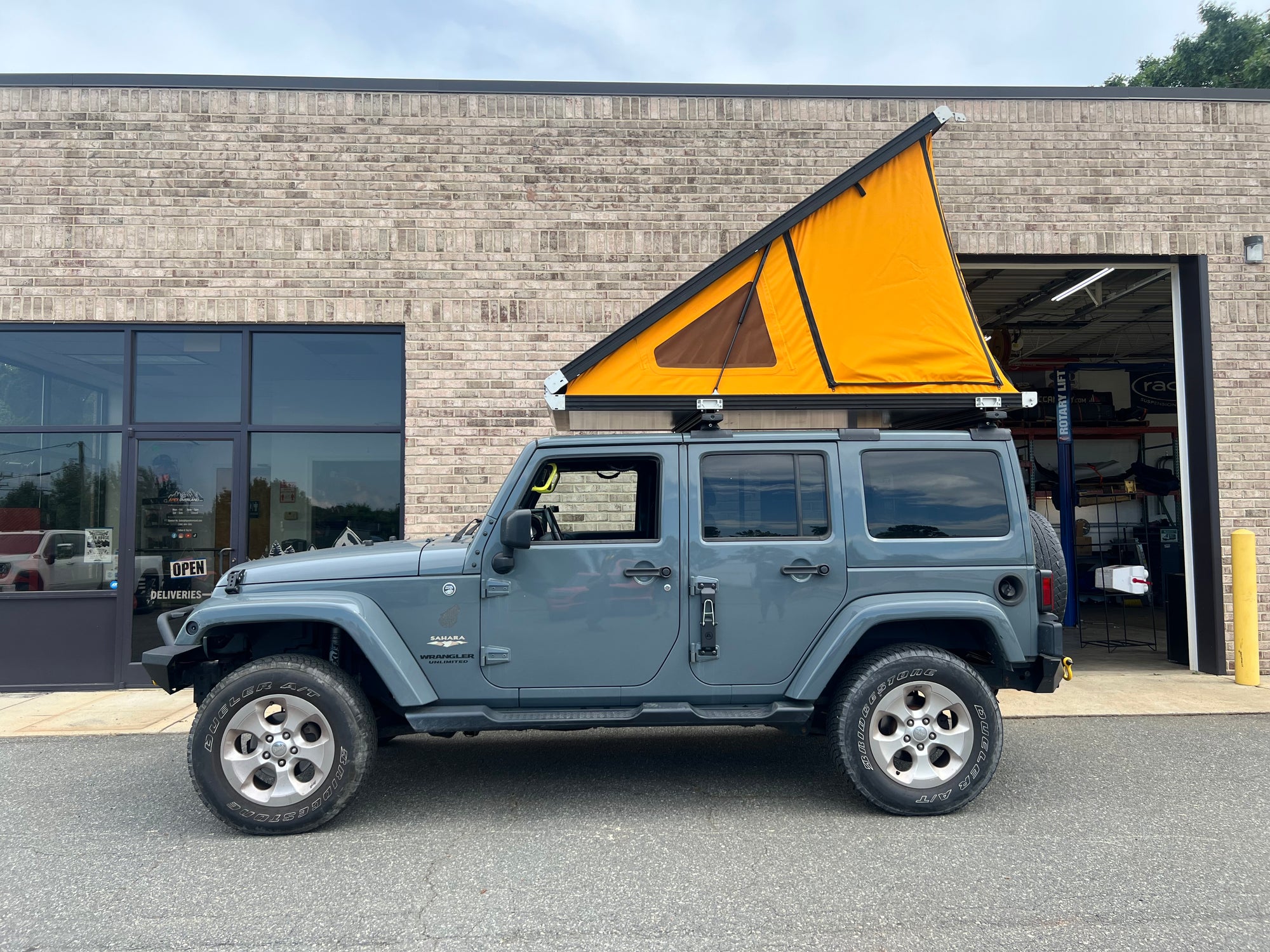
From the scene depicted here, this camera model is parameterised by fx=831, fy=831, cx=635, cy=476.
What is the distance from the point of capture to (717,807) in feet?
14.7

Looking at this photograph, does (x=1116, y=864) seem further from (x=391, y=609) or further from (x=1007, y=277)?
(x=1007, y=277)

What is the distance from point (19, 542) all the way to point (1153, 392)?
57.6 ft

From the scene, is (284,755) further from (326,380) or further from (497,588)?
(326,380)

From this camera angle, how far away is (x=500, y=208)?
824 centimetres

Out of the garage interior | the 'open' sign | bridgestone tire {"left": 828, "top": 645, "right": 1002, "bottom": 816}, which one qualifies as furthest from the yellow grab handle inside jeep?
the garage interior

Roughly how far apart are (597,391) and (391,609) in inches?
63.8

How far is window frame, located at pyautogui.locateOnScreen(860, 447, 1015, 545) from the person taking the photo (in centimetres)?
448

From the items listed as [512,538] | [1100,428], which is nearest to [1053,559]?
[512,538]

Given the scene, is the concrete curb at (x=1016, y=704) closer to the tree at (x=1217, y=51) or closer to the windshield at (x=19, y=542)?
the windshield at (x=19, y=542)

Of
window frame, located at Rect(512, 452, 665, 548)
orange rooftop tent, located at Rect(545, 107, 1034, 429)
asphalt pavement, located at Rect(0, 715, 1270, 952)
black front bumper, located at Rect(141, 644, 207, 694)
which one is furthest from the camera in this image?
orange rooftop tent, located at Rect(545, 107, 1034, 429)

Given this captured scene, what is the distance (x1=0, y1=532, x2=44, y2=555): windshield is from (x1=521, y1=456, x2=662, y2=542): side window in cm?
608

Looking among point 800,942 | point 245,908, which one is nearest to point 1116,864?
point 800,942

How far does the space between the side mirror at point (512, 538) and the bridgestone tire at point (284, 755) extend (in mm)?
993

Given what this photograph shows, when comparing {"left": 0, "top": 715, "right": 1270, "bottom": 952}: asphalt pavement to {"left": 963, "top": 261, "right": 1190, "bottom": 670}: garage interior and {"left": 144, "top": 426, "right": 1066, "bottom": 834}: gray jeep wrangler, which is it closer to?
{"left": 144, "top": 426, "right": 1066, "bottom": 834}: gray jeep wrangler
